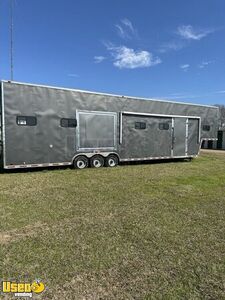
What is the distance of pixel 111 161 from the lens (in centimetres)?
1057

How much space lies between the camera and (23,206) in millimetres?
5020

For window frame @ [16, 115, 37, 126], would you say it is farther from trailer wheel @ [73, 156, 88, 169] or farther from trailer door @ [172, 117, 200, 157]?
trailer door @ [172, 117, 200, 157]

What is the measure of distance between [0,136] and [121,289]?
7351 millimetres

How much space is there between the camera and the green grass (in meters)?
2.62

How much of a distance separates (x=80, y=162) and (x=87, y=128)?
143 centimetres

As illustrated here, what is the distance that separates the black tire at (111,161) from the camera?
1044 centimetres

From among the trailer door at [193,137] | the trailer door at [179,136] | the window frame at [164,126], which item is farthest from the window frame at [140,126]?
the trailer door at [193,137]

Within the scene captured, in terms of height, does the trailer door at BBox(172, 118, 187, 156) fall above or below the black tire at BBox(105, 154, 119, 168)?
above

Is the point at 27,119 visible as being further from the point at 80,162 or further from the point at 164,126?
the point at 164,126

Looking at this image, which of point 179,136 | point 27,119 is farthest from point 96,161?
point 179,136

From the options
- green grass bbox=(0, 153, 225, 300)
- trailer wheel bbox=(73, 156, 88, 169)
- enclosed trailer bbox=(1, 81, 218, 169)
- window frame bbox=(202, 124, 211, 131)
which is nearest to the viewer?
green grass bbox=(0, 153, 225, 300)

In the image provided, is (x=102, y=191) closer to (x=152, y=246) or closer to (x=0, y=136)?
(x=152, y=246)

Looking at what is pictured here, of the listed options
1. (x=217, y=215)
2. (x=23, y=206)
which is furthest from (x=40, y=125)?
(x=217, y=215)

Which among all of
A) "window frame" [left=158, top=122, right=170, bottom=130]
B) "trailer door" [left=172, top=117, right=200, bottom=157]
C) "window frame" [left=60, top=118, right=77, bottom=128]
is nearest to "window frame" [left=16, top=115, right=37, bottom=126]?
"window frame" [left=60, top=118, right=77, bottom=128]
